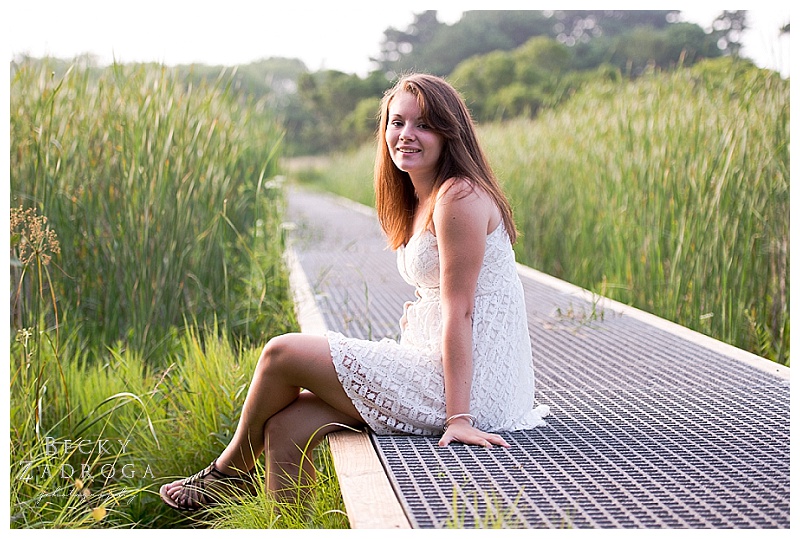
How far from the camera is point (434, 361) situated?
222cm

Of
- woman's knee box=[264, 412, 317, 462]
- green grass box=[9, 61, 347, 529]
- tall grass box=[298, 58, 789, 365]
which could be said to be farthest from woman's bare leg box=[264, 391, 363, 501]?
tall grass box=[298, 58, 789, 365]

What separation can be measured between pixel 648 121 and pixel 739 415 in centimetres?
272

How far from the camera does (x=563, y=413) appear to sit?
2.46m

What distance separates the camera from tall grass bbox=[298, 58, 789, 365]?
389 centimetres

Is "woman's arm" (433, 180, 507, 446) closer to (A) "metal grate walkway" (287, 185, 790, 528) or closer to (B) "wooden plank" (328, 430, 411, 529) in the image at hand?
(A) "metal grate walkway" (287, 185, 790, 528)

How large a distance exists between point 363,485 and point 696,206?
263 cm

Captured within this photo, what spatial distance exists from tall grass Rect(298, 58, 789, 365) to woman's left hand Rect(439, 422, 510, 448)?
1.60 m

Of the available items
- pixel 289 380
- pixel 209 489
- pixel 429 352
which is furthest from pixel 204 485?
pixel 429 352

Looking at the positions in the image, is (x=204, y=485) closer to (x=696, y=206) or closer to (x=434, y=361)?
(x=434, y=361)

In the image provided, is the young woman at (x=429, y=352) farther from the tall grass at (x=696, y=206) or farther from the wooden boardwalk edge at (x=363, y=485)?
the tall grass at (x=696, y=206)

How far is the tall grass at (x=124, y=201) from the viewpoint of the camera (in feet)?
12.3

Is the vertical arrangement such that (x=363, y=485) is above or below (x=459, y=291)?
below
